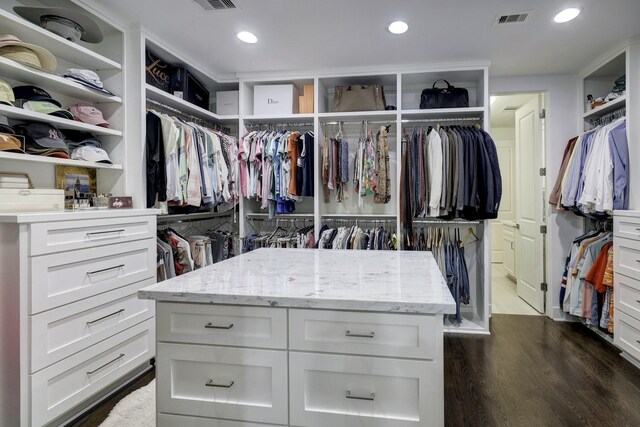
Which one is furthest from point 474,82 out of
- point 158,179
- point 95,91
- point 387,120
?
point 95,91

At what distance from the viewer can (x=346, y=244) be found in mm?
3227

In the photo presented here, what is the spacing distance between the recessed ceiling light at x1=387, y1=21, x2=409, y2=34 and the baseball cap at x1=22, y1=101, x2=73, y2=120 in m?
2.15

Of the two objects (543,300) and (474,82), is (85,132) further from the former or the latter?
(543,300)

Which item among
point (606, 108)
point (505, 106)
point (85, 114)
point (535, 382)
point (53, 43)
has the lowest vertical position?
point (535, 382)

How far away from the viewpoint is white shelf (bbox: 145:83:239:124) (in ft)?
8.96

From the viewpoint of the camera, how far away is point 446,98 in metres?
3.25

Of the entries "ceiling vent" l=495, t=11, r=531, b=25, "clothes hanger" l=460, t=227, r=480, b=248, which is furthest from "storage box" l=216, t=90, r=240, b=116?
"clothes hanger" l=460, t=227, r=480, b=248

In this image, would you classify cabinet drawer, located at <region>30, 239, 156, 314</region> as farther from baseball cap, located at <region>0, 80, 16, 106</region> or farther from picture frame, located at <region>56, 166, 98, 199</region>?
baseball cap, located at <region>0, 80, 16, 106</region>

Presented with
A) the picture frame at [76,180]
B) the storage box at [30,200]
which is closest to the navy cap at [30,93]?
the picture frame at [76,180]

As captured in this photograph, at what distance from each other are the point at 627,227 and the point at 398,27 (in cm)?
213

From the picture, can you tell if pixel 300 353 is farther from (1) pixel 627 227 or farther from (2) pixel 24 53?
(1) pixel 627 227

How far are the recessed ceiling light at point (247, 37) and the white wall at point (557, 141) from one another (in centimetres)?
262

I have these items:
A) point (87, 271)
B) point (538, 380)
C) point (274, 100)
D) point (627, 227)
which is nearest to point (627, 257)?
point (627, 227)

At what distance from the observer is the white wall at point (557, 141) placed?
3508 millimetres
